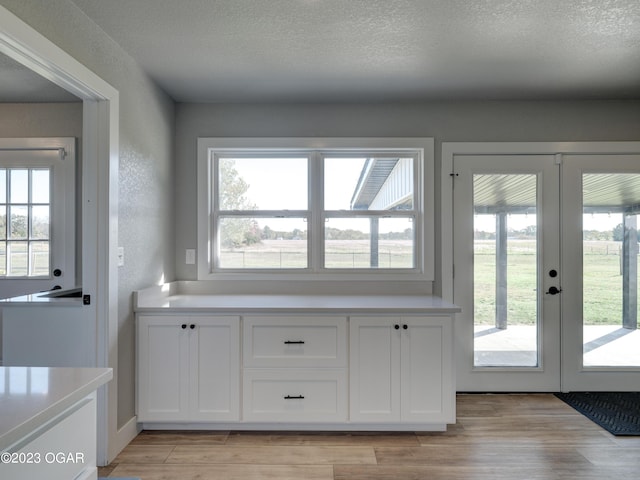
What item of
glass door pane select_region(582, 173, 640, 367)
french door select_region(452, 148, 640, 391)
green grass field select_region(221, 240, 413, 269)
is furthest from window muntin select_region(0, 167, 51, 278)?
glass door pane select_region(582, 173, 640, 367)

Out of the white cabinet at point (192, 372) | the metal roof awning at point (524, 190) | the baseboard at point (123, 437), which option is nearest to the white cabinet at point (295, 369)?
the white cabinet at point (192, 372)

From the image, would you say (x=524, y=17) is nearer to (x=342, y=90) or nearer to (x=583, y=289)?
(x=342, y=90)

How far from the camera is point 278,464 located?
2.25 meters

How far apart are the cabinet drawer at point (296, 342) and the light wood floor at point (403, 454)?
19.1 inches

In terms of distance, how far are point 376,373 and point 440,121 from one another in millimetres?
2053

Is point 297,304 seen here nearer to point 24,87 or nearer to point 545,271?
point 545,271

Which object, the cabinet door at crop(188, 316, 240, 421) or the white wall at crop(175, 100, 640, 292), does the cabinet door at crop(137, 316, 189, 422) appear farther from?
the white wall at crop(175, 100, 640, 292)

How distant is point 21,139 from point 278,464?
312 cm

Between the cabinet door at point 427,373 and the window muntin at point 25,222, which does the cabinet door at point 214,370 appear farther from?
the window muntin at point 25,222

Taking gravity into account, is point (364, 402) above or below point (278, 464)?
above

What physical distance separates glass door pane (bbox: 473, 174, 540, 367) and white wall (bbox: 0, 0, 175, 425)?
249 centimetres

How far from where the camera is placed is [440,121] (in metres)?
3.25

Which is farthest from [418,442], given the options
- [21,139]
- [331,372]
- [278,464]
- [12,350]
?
[21,139]

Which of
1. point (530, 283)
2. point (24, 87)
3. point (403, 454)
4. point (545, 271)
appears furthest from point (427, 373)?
point (24, 87)
